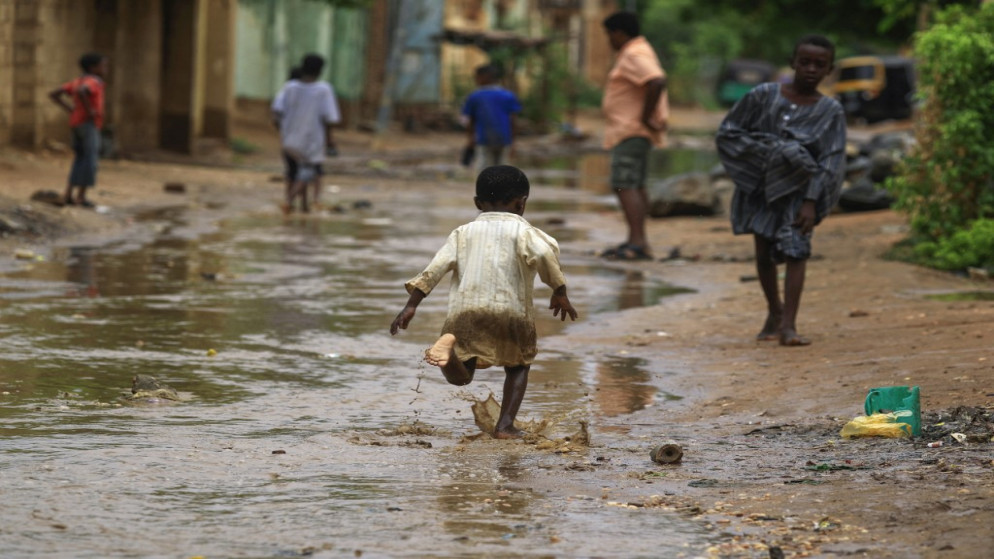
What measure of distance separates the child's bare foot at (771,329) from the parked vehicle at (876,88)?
38407mm

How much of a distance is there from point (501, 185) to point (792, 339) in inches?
105

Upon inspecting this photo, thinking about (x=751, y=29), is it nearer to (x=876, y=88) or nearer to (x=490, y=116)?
(x=876, y=88)

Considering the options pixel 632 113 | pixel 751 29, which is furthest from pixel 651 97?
pixel 751 29

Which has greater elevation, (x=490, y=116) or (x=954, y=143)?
(x=954, y=143)

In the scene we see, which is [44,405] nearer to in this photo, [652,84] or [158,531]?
[158,531]

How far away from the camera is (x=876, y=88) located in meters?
46.2

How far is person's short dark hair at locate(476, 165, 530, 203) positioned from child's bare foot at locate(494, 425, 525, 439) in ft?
2.89

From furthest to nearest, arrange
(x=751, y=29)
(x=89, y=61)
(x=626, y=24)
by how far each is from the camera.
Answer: (x=751, y=29)
(x=89, y=61)
(x=626, y=24)

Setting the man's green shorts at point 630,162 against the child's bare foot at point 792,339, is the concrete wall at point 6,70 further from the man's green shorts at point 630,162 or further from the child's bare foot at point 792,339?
the child's bare foot at point 792,339

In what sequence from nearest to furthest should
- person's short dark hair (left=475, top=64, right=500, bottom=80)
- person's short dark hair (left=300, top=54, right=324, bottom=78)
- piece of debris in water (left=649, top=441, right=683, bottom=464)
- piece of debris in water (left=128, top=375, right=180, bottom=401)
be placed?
1. piece of debris in water (left=649, top=441, right=683, bottom=464)
2. piece of debris in water (left=128, top=375, right=180, bottom=401)
3. person's short dark hair (left=475, top=64, right=500, bottom=80)
4. person's short dark hair (left=300, top=54, right=324, bottom=78)

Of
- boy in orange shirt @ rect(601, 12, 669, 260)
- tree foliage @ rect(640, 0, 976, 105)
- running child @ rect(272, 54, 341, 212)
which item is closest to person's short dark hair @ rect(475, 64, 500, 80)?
running child @ rect(272, 54, 341, 212)

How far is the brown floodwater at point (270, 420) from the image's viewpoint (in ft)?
13.7

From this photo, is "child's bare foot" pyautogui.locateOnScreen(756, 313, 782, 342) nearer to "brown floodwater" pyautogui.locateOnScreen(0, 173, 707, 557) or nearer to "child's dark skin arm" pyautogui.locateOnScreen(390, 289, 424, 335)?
"brown floodwater" pyautogui.locateOnScreen(0, 173, 707, 557)

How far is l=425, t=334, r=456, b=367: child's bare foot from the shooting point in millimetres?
5434
